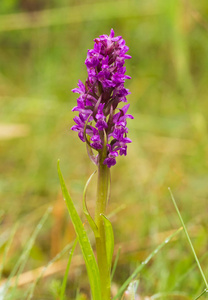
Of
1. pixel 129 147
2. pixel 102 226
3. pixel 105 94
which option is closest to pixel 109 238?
pixel 102 226

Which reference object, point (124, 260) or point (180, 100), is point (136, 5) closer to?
point (180, 100)

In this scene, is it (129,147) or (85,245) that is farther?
(129,147)

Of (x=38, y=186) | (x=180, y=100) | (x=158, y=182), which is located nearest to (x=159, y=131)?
(x=180, y=100)

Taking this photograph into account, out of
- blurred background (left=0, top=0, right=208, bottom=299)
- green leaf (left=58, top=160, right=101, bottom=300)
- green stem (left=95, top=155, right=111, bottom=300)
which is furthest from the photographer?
blurred background (left=0, top=0, right=208, bottom=299)

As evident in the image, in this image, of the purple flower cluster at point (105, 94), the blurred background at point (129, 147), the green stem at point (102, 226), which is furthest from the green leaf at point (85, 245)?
the blurred background at point (129, 147)

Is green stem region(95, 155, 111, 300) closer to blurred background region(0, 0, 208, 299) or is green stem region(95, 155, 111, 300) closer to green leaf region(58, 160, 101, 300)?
green leaf region(58, 160, 101, 300)

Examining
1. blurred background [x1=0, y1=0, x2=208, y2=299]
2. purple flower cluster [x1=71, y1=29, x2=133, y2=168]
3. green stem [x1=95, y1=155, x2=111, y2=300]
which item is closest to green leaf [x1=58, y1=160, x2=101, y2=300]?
green stem [x1=95, y1=155, x2=111, y2=300]

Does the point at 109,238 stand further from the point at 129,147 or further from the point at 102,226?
the point at 129,147
